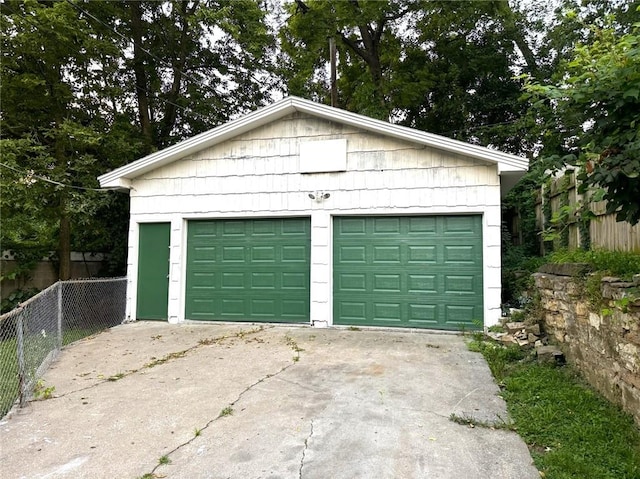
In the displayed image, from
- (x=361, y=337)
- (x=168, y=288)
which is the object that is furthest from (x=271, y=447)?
(x=168, y=288)

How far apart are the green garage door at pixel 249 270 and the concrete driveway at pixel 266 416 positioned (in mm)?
1762

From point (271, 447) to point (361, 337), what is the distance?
369 cm

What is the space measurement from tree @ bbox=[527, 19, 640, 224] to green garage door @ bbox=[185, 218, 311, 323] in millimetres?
5171

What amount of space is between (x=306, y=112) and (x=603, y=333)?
586 cm

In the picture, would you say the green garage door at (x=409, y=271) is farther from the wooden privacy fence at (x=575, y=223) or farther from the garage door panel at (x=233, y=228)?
the garage door panel at (x=233, y=228)

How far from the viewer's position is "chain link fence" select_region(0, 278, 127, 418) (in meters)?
4.08

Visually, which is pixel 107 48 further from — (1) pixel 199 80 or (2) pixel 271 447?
(2) pixel 271 447

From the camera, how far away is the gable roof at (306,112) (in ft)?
21.6

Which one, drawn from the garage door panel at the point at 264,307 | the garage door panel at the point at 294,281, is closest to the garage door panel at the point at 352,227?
the garage door panel at the point at 294,281

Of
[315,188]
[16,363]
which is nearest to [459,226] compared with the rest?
[315,188]

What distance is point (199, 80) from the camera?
45.9 ft

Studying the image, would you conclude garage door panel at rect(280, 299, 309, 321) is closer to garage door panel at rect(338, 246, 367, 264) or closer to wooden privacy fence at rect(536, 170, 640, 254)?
garage door panel at rect(338, 246, 367, 264)

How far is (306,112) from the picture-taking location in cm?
764

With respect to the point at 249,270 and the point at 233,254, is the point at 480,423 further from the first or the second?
the point at 233,254
